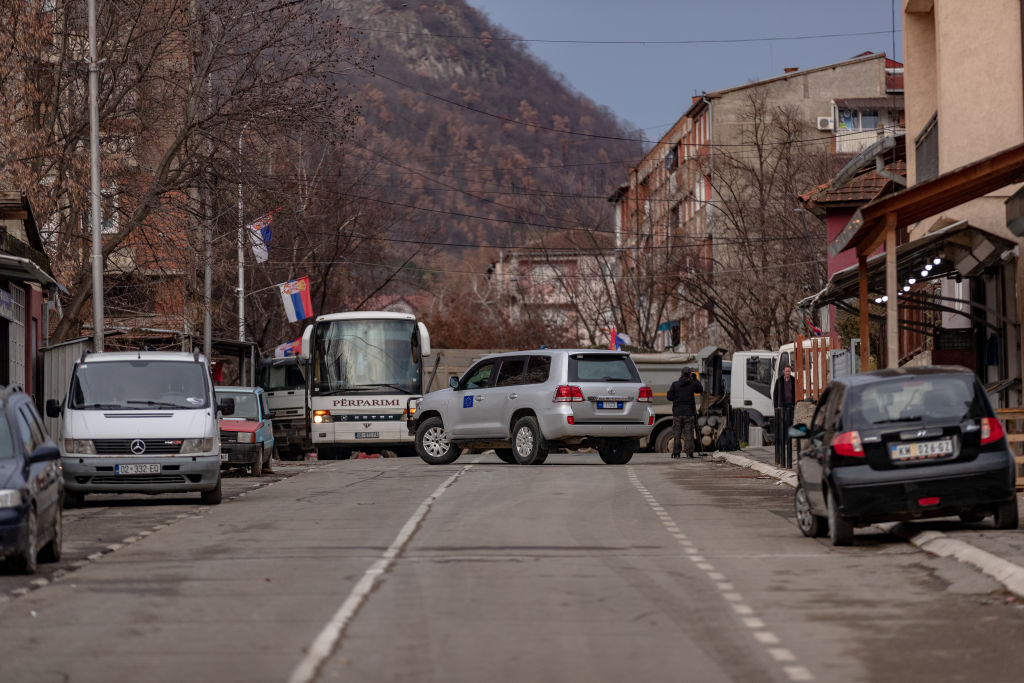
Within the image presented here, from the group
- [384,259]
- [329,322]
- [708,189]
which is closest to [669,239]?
[708,189]

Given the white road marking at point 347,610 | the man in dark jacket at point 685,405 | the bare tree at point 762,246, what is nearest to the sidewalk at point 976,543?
the white road marking at point 347,610

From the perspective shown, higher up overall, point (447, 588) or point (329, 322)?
point (329, 322)

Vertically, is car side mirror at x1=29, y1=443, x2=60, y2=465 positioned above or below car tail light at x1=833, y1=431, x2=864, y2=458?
above

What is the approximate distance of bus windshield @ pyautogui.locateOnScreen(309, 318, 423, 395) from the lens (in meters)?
38.6

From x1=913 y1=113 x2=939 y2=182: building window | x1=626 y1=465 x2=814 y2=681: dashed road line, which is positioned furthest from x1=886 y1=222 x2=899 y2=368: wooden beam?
x1=913 y1=113 x2=939 y2=182: building window

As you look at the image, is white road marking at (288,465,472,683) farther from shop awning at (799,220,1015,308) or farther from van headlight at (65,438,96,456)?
shop awning at (799,220,1015,308)

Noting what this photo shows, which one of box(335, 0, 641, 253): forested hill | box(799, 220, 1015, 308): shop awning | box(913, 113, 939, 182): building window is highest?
box(335, 0, 641, 253): forested hill

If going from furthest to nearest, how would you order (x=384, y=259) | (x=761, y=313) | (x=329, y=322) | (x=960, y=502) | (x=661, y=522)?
(x=384, y=259), (x=761, y=313), (x=329, y=322), (x=661, y=522), (x=960, y=502)

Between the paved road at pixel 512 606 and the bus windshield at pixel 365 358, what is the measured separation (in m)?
20.7

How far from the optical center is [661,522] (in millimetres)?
16859

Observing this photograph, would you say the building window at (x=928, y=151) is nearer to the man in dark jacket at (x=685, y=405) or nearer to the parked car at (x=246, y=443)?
the man in dark jacket at (x=685, y=405)

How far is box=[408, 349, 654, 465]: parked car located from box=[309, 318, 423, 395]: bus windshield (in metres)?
7.87

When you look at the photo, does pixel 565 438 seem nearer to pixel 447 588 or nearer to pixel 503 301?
pixel 447 588

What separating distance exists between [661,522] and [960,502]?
3.78m
